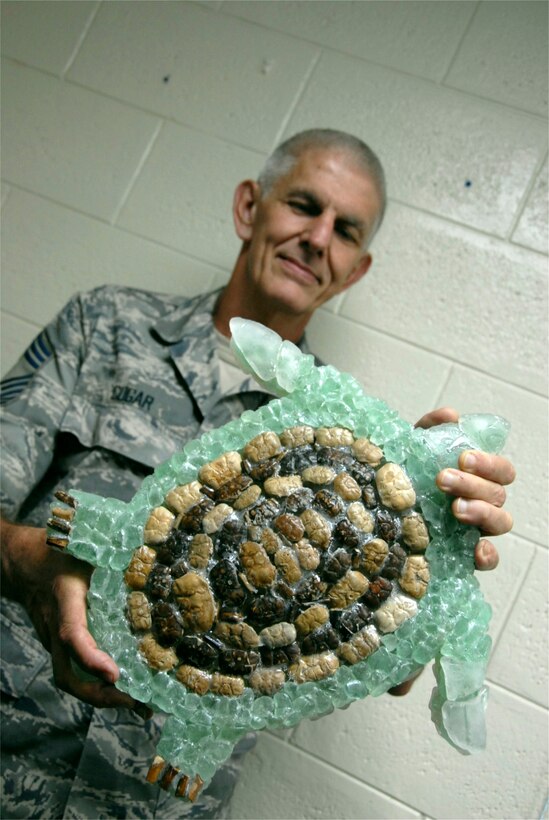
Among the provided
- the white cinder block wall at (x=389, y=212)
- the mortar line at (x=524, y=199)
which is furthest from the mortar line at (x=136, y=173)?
the mortar line at (x=524, y=199)

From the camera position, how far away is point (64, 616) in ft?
2.26

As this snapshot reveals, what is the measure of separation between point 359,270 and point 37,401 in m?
0.56

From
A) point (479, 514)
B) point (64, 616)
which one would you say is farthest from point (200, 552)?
point (479, 514)

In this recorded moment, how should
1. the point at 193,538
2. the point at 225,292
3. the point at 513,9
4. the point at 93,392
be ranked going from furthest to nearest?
the point at 513,9 → the point at 225,292 → the point at 93,392 → the point at 193,538

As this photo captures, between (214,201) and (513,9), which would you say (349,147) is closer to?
(214,201)

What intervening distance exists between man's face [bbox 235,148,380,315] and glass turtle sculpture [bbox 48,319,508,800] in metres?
0.46

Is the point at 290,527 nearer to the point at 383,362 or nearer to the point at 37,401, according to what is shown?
the point at 37,401

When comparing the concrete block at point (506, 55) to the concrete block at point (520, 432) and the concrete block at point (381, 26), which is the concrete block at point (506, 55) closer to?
the concrete block at point (381, 26)

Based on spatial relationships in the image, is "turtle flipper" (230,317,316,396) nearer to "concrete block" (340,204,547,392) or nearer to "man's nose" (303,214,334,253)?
"man's nose" (303,214,334,253)

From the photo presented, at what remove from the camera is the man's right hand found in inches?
26.0

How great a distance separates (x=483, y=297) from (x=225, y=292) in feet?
1.44

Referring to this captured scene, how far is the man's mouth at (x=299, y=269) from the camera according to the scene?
1109 millimetres

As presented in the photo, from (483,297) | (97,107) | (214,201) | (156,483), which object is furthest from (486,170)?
(156,483)

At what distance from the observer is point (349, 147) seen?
3.85 ft
